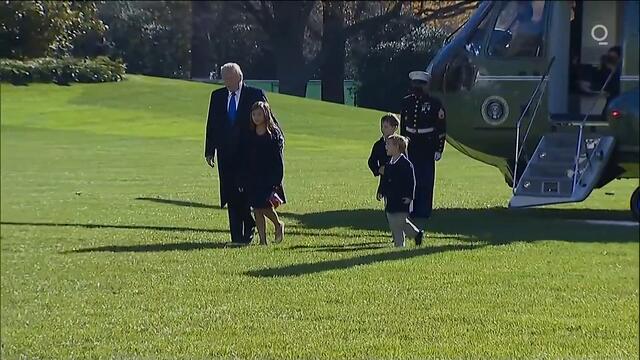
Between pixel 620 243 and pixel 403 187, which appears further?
pixel 403 187

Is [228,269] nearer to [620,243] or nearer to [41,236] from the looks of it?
[41,236]

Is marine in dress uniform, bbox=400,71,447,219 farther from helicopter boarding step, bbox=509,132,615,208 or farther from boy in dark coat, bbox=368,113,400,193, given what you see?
helicopter boarding step, bbox=509,132,615,208

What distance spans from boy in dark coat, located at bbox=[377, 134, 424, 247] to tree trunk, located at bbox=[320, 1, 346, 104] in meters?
2.04

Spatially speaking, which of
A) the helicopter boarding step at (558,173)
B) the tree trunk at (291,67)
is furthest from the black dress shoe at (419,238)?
the helicopter boarding step at (558,173)

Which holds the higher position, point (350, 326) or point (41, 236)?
point (41, 236)

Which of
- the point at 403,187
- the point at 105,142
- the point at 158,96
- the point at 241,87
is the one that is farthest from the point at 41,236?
the point at 403,187

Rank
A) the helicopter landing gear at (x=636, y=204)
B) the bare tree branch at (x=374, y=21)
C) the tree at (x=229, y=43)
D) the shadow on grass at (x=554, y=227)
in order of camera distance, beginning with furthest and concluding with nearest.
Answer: the tree at (x=229, y=43)
the bare tree branch at (x=374, y=21)
the helicopter landing gear at (x=636, y=204)
the shadow on grass at (x=554, y=227)

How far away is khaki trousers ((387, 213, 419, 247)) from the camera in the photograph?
7.51 m

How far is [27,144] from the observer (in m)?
2.87

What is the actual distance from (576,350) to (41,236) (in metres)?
1.84

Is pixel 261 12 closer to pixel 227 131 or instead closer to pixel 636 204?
pixel 636 204

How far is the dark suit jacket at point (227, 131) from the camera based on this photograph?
6148 millimetres

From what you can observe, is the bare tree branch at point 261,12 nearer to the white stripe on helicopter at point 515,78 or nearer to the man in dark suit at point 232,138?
the man in dark suit at point 232,138

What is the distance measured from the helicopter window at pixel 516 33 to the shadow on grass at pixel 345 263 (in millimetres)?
1164
